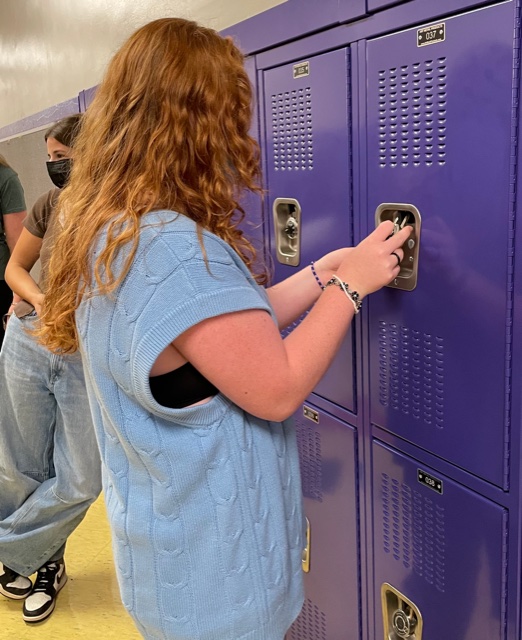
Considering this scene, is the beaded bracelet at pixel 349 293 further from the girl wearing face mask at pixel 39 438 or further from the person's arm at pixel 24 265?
the person's arm at pixel 24 265

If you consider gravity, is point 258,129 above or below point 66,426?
above

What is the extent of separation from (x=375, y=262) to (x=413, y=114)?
13.7 inches

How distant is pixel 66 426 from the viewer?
2590 mm

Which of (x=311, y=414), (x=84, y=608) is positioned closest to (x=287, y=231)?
(x=311, y=414)

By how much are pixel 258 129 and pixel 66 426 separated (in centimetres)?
130

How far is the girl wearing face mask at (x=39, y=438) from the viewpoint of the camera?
2.55 m

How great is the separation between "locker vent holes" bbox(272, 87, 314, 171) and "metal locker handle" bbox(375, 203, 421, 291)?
1.10 ft

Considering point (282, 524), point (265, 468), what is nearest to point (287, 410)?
point (265, 468)

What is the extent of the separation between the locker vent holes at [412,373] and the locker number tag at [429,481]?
14 centimetres

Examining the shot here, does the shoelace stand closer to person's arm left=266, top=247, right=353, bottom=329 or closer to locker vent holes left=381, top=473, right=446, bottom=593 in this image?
locker vent holes left=381, top=473, right=446, bottom=593

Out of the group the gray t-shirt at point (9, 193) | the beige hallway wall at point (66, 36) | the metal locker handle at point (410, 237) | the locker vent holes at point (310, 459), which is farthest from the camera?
the gray t-shirt at point (9, 193)

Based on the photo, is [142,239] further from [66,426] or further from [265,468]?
[66,426]

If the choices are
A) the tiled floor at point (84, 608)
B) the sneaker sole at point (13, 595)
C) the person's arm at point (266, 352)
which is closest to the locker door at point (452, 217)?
the person's arm at point (266, 352)

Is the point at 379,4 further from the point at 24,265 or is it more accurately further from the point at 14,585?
the point at 14,585
